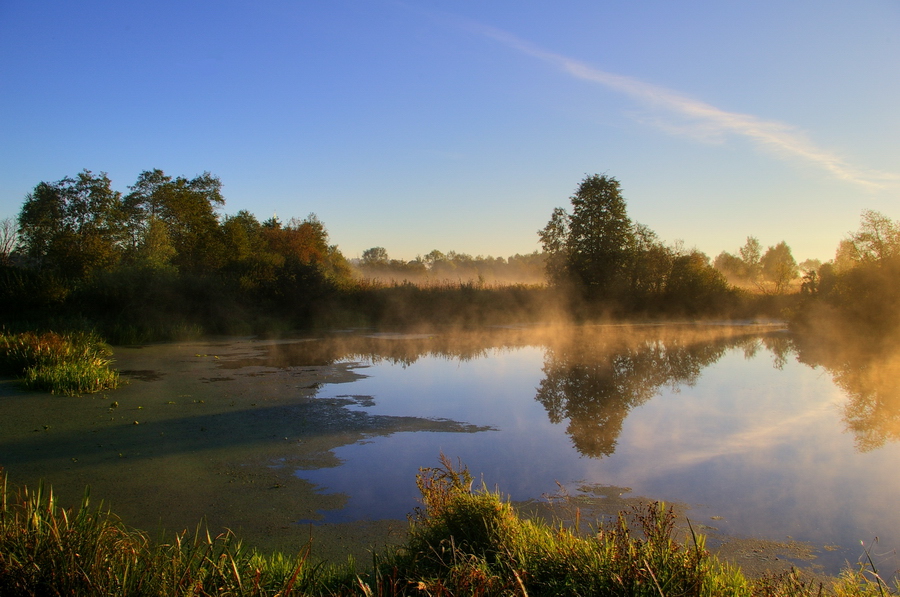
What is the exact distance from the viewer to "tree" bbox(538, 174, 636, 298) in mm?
33844

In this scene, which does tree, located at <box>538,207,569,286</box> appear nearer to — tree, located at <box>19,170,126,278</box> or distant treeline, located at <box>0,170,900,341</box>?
distant treeline, located at <box>0,170,900,341</box>

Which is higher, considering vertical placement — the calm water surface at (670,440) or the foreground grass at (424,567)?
the foreground grass at (424,567)

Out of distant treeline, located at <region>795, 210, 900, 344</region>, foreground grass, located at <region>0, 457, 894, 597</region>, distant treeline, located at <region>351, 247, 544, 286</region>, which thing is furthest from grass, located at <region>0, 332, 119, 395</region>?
distant treeline, located at <region>351, 247, 544, 286</region>

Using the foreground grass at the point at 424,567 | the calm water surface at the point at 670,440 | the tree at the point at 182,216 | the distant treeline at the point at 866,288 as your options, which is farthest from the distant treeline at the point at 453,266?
the foreground grass at the point at 424,567

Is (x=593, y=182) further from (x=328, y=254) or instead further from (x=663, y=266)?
(x=328, y=254)

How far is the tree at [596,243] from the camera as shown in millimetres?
33844

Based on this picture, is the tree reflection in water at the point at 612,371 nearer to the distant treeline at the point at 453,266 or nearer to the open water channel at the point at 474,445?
the open water channel at the point at 474,445

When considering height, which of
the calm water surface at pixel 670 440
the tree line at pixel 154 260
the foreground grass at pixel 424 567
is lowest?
the calm water surface at pixel 670 440

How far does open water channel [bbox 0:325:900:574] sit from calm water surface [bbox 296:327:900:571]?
0.03 m

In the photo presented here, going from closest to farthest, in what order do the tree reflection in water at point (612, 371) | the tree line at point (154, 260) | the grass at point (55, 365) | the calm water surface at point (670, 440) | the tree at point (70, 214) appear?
the calm water surface at point (670, 440)
the tree reflection in water at point (612, 371)
the grass at point (55, 365)
the tree line at point (154, 260)
the tree at point (70, 214)

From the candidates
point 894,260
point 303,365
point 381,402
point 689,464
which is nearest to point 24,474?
point 381,402

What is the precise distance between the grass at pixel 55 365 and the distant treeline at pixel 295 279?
219 inches

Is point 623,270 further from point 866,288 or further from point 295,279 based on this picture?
point 295,279

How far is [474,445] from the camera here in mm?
6738
